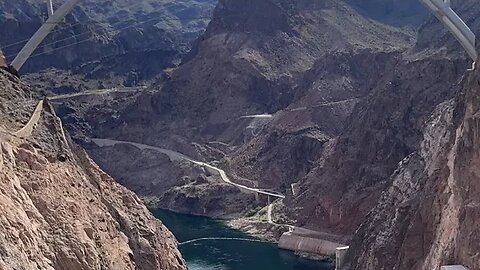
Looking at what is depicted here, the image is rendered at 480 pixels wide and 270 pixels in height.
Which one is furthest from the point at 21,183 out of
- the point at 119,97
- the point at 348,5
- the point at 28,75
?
the point at 28,75

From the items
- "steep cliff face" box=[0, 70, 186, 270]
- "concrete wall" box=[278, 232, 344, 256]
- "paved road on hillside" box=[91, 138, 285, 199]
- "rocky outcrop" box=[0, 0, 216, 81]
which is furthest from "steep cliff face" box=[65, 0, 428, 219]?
"steep cliff face" box=[0, 70, 186, 270]

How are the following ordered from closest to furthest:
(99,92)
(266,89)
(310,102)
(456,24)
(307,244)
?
(456,24)
(307,244)
(310,102)
(266,89)
(99,92)

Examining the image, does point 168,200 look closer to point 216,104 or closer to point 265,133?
point 265,133

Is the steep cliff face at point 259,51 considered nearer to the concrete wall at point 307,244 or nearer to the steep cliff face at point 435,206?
the concrete wall at point 307,244

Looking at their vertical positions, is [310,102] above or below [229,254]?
above

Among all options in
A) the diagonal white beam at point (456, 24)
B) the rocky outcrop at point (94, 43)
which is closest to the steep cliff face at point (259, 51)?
the rocky outcrop at point (94, 43)

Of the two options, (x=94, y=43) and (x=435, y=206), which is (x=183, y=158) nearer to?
(x=94, y=43)

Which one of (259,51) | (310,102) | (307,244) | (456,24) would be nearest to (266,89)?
(259,51)
